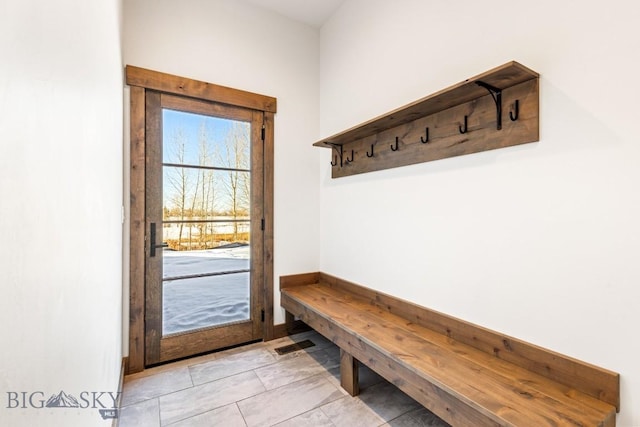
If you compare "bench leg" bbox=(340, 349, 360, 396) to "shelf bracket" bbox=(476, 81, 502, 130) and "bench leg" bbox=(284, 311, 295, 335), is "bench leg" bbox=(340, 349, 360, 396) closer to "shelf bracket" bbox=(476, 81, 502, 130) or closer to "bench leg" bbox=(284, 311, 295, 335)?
"bench leg" bbox=(284, 311, 295, 335)

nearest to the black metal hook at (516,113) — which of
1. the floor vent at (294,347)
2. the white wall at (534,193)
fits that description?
the white wall at (534,193)

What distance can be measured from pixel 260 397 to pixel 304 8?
345 cm

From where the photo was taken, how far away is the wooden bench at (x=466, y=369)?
1215 mm

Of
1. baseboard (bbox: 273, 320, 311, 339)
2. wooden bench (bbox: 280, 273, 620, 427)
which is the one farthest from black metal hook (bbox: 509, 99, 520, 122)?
baseboard (bbox: 273, 320, 311, 339)

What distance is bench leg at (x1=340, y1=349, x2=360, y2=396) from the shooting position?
206 cm

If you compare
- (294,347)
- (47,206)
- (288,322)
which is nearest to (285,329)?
(288,322)

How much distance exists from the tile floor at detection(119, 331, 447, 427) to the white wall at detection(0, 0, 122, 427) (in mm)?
1072

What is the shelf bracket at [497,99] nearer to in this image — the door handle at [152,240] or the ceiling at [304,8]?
the ceiling at [304,8]

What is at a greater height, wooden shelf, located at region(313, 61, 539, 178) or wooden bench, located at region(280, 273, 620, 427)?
wooden shelf, located at region(313, 61, 539, 178)

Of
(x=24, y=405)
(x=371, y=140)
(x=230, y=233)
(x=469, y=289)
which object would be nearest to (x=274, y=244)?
(x=230, y=233)

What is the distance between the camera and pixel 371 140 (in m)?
2.54

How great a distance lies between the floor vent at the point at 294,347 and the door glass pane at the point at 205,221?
460mm

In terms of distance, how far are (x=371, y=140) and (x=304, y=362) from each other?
6.36ft

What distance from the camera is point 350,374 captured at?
207cm
